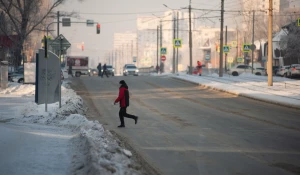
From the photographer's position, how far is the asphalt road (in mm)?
10680

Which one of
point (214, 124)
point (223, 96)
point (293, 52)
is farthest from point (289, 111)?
point (293, 52)

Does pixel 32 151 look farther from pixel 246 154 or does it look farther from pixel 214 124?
pixel 214 124

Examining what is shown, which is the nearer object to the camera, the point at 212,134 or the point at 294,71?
the point at 212,134

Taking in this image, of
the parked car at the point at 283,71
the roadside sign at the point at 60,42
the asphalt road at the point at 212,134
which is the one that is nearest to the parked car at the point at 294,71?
the parked car at the point at 283,71

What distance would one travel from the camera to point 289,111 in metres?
23.2

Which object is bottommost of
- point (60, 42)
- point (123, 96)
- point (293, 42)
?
point (123, 96)

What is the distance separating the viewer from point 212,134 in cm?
1556

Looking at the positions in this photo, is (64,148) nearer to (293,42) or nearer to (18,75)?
(18,75)

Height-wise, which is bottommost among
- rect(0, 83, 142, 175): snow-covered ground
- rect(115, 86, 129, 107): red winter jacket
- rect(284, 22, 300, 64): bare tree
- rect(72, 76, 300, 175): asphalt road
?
rect(72, 76, 300, 175): asphalt road

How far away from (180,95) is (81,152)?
22.2m

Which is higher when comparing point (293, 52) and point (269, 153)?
point (293, 52)

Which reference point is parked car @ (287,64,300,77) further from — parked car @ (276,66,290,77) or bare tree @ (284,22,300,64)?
bare tree @ (284,22,300,64)

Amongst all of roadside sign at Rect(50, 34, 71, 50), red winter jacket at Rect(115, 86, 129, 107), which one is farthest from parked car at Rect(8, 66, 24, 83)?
red winter jacket at Rect(115, 86, 129, 107)

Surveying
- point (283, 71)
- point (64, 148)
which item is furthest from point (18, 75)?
point (64, 148)
